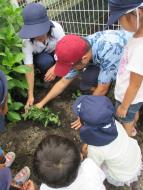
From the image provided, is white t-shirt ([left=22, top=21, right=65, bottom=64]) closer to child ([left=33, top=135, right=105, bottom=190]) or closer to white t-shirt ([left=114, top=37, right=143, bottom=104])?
white t-shirt ([left=114, top=37, right=143, bottom=104])

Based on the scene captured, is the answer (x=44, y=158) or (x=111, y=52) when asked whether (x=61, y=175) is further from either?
(x=111, y=52)

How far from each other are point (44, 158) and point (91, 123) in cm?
38

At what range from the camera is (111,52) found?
2.74m

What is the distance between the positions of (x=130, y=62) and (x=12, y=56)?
50.7 inches

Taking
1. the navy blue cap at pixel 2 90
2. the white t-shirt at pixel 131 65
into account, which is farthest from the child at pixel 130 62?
the navy blue cap at pixel 2 90

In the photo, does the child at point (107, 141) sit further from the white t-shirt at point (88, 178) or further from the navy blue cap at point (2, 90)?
the navy blue cap at point (2, 90)

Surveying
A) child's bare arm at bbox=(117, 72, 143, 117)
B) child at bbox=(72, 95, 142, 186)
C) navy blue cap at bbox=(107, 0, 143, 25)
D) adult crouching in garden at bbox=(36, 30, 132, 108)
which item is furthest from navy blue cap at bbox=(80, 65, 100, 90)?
navy blue cap at bbox=(107, 0, 143, 25)

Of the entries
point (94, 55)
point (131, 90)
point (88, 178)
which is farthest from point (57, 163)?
point (94, 55)

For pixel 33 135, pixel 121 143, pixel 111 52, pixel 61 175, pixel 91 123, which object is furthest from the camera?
pixel 33 135

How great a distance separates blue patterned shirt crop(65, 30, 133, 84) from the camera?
274cm

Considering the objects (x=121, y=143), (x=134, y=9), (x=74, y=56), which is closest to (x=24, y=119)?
(x=74, y=56)

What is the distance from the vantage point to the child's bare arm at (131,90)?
221 centimetres

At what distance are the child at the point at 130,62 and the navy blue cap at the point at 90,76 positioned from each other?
47 cm

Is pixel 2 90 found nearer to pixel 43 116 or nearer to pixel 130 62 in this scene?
pixel 130 62
